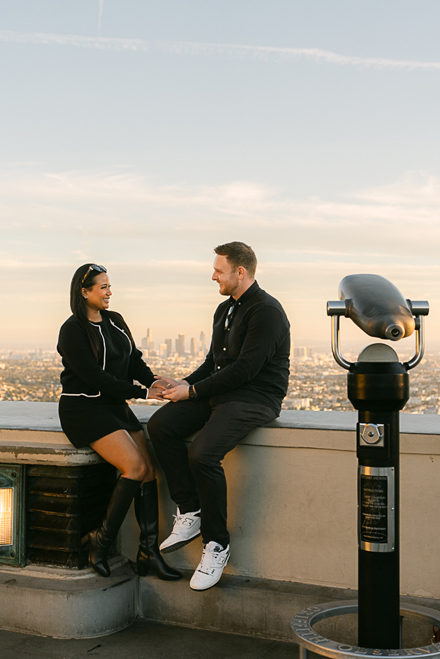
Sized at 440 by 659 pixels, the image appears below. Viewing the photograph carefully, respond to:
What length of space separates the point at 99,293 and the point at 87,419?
2.10 ft

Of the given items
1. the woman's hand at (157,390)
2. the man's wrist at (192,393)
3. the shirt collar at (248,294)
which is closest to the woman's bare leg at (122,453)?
the woman's hand at (157,390)

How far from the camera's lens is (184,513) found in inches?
124

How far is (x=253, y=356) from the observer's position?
306 centimetres

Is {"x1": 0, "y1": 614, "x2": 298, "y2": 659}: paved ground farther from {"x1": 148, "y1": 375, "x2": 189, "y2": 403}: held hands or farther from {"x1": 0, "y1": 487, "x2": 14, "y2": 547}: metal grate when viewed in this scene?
{"x1": 148, "y1": 375, "x2": 189, "y2": 403}: held hands

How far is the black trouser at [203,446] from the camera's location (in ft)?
9.83

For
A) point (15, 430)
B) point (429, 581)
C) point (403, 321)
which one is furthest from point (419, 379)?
point (15, 430)

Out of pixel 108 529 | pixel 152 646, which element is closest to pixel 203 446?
pixel 108 529

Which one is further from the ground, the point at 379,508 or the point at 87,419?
the point at 87,419

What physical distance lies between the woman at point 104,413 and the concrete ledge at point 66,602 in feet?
Result: 0.31

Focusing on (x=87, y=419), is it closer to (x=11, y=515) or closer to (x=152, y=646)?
(x=11, y=515)

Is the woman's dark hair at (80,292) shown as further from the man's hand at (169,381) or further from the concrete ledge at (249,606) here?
the concrete ledge at (249,606)

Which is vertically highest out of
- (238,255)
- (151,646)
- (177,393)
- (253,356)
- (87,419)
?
(238,255)

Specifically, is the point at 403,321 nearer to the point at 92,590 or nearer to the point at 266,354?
the point at 266,354

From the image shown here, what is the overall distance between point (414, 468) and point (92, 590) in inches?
61.8
